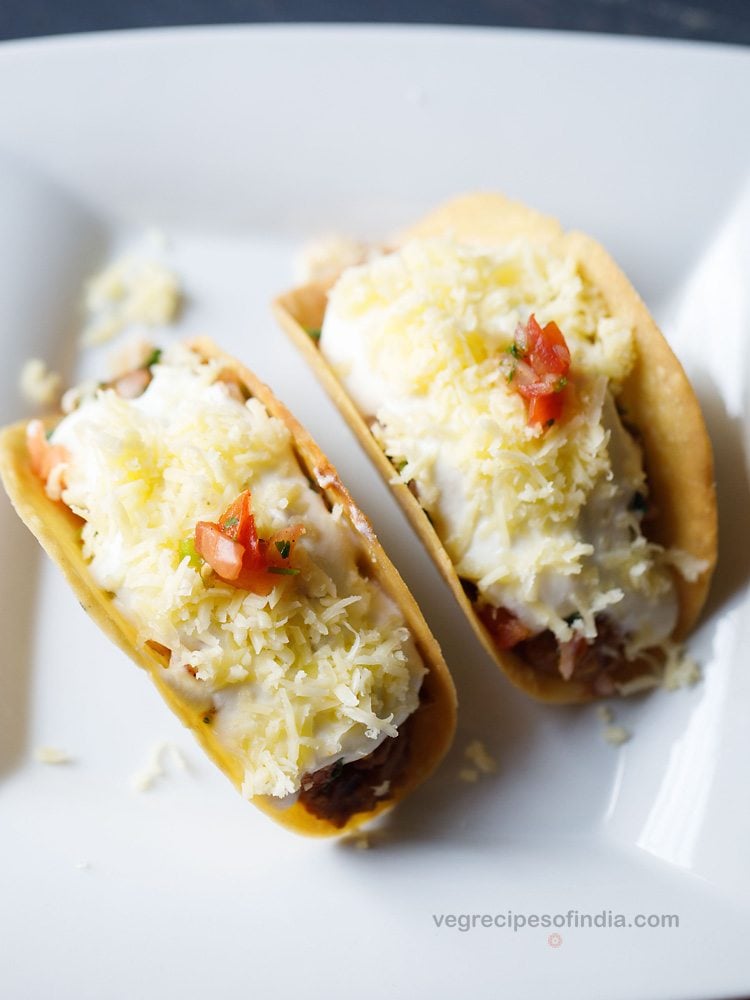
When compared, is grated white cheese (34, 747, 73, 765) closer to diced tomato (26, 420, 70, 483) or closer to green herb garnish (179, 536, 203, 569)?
diced tomato (26, 420, 70, 483)

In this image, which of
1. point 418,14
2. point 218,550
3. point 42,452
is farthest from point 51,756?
point 418,14

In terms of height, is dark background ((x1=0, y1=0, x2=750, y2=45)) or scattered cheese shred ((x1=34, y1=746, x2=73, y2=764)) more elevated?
dark background ((x1=0, y1=0, x2=750, y2=45))

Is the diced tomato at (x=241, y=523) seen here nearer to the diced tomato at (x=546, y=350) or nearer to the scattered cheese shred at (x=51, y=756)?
the diced tomato at (x=546, y=350)

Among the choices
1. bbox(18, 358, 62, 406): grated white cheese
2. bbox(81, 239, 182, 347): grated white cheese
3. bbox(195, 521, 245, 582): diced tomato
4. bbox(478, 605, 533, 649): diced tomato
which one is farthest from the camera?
bbox(81, 239, 182, 347): grated white cheese

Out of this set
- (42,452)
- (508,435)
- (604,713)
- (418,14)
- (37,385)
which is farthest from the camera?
(418,14)

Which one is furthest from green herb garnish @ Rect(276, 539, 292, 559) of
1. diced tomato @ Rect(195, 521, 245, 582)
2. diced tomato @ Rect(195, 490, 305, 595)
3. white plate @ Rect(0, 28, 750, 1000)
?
white plate @ Rect(0, 28, 750, 1000)

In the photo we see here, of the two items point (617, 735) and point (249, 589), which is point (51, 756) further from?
point (617, 735)

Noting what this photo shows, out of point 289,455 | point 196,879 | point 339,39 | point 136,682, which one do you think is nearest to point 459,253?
point 289,455

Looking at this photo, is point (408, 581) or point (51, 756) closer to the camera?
point (51, 756)
